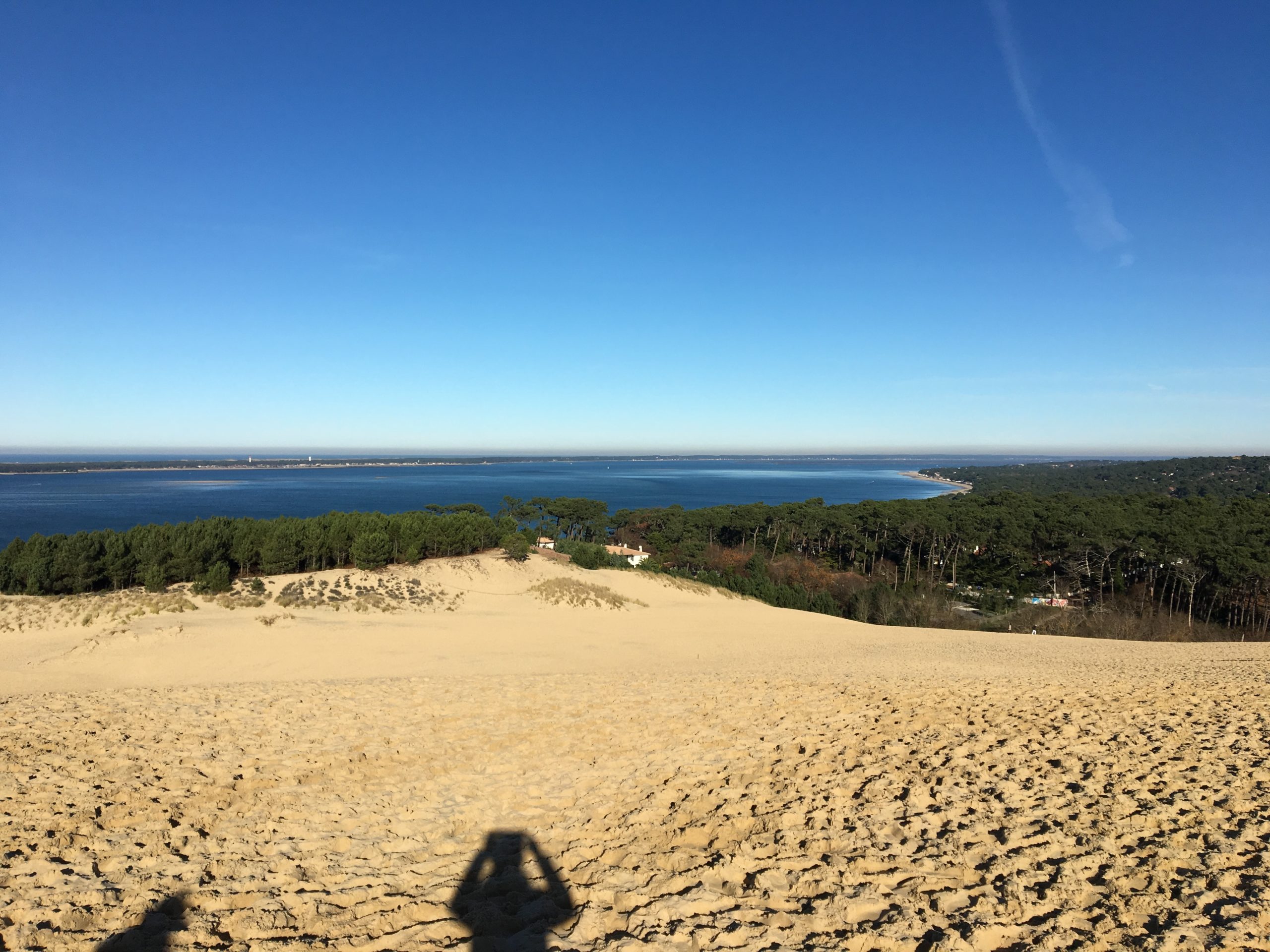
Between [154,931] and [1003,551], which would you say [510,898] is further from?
[1003,551]

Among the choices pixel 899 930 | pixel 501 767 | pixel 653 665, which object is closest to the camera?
pixel 899 930

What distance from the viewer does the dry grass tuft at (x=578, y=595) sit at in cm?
2352

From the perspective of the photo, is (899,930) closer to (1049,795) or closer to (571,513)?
(1049,795)

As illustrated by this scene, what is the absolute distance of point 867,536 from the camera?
47.6 metres

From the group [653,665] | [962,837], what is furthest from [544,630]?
[962,837]

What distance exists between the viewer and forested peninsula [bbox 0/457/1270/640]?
19.0 metres

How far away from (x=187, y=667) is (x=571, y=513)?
112ft

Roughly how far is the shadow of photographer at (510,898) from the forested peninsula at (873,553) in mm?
17052

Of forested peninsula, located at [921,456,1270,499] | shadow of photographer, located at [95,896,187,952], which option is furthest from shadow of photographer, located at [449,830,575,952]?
forested peninsula, located at [921,456,1270,499]

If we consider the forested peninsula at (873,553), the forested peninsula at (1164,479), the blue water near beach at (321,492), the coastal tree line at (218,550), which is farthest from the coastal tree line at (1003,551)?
the forested peninsula at (1164,479)

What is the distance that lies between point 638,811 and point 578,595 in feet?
60.3

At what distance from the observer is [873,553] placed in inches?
1780

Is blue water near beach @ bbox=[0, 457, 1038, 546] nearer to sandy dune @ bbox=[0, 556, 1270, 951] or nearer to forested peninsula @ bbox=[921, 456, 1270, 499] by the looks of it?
forested peninsula @ bbox=[921, 456, 1270, 499]

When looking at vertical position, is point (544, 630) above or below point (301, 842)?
below
